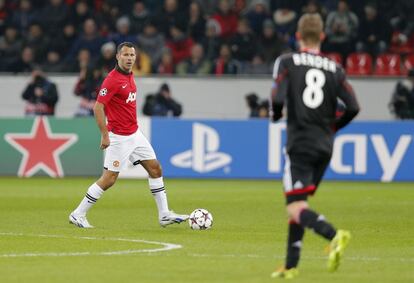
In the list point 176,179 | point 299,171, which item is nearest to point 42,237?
point 299,171

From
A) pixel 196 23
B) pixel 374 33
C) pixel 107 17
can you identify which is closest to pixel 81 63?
pixel 107 17

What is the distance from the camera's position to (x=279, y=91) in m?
9.56

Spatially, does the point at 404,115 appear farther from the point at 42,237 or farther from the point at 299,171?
the point at 299,171

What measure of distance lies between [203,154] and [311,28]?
1498 centimetres

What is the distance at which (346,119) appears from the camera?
10.0 meters

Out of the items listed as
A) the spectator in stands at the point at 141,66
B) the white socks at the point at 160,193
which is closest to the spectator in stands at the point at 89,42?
the spectator in stands at the point at 141,66

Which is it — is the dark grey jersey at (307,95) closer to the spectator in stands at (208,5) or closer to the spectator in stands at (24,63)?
the spectator in stands at (24,63)


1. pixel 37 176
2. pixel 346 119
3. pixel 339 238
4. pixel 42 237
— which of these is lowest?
pixel 37 176

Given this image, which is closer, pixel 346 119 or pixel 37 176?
pixel 346 119

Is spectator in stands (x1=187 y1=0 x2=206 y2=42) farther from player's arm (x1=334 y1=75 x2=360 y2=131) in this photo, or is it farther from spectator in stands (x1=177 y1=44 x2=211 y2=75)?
player's arm (x1=334 y1=75 x2=360 y2=131)

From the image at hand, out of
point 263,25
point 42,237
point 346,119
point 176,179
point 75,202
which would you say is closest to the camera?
point 346,119

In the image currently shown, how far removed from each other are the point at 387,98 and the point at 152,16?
5.91 m

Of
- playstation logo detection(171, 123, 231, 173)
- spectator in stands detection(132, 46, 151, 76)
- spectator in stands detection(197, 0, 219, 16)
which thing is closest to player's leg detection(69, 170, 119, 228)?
playstation logo detection(171, 123, 231, 173)

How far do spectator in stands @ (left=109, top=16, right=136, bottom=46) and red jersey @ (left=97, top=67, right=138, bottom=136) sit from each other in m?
13.5
